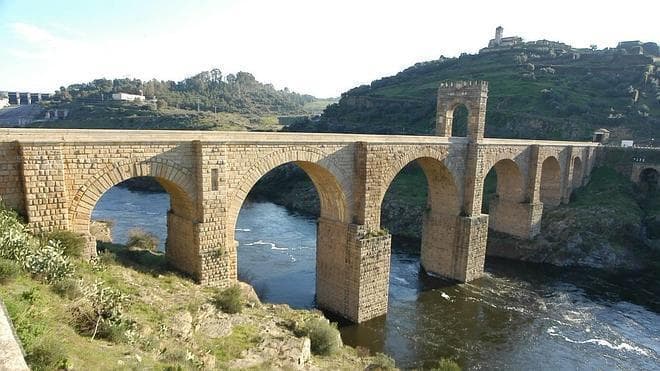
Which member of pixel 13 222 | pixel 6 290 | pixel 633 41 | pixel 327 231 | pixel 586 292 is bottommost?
pixel 586 292

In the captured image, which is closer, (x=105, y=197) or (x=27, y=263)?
(x=27, y=263)

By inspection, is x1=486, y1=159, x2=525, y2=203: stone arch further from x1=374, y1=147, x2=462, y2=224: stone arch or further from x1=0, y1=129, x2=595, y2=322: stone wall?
x1=374, y1=147, x2=462, y2=224: stone arch

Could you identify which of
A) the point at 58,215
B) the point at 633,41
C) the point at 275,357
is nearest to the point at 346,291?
the point at 275,357

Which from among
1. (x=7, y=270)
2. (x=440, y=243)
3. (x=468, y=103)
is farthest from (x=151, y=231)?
(x=468, y=103)

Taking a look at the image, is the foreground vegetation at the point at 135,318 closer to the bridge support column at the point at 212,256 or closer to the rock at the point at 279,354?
the rock at the point at 279,354

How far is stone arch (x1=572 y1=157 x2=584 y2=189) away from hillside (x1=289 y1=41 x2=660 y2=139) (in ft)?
43.4

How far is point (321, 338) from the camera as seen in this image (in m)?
14.5

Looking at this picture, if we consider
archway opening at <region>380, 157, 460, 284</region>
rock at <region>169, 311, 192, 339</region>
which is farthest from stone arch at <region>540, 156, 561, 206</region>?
rock at <region>169, 311, 192, 339</region>

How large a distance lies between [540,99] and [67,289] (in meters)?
60.7

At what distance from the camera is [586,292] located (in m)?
25.2

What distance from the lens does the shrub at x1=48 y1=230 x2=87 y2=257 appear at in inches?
466

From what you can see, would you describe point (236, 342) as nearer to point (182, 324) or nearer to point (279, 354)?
point (279, 354)

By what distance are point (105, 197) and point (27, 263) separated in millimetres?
38182

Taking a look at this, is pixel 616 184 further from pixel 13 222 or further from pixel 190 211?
pixel 13 222
